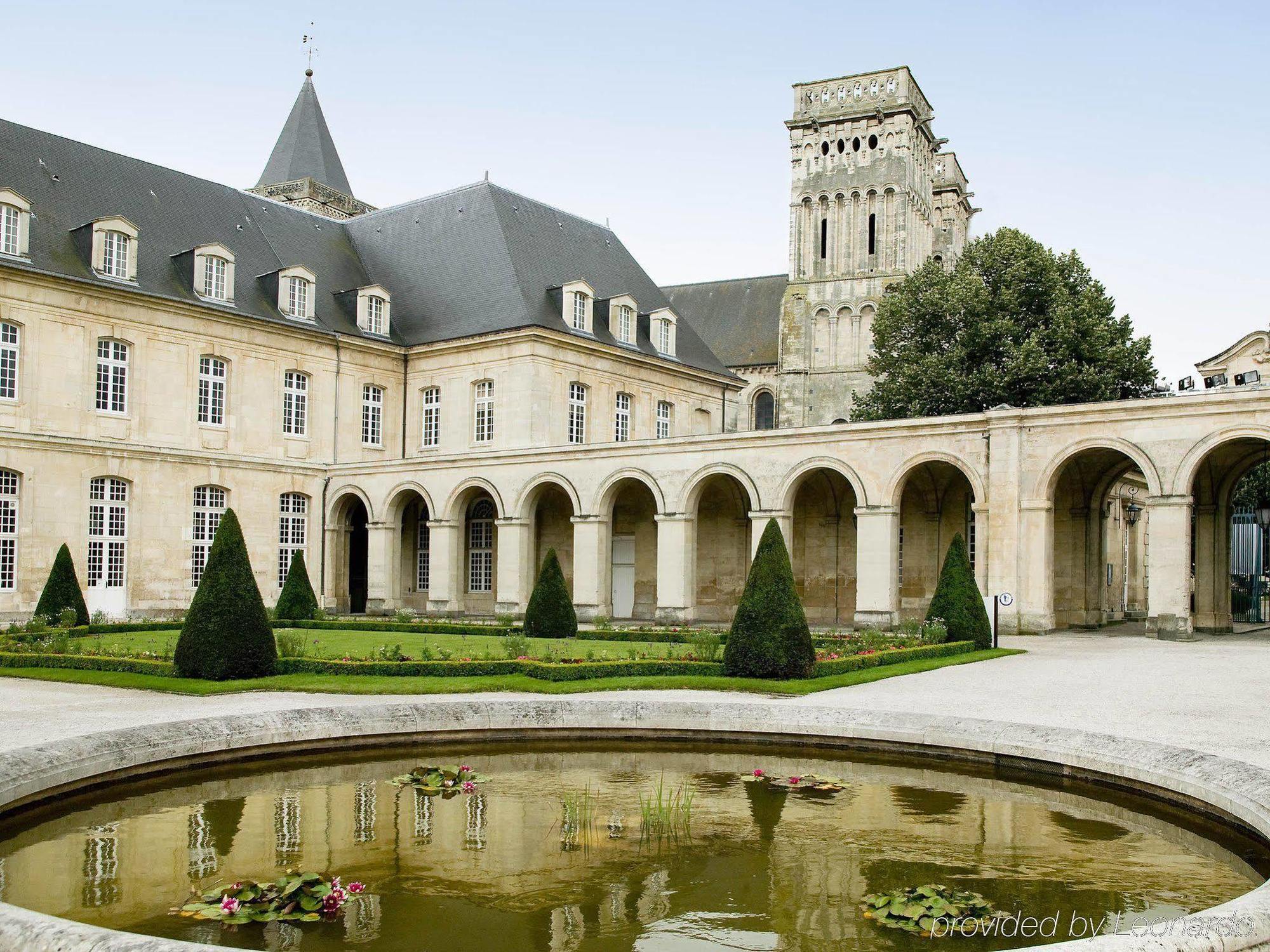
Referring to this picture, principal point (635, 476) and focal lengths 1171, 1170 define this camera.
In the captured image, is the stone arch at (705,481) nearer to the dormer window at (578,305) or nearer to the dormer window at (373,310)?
the dormer window at (578,305)

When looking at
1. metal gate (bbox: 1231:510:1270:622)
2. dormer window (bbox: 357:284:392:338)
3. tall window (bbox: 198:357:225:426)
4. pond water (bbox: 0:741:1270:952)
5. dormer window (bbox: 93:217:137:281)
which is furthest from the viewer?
dormer window (bbox: 357:284:392:338)

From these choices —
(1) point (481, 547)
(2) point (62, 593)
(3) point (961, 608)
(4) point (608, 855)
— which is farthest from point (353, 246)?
(4) point (608, 855)

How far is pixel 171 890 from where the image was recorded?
7012 mm

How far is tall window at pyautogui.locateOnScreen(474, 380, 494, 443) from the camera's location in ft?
119

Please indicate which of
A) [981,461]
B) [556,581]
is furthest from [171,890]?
[981,461]

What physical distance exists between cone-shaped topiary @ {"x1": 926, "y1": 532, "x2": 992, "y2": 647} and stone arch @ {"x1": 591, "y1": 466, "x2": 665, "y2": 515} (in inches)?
410

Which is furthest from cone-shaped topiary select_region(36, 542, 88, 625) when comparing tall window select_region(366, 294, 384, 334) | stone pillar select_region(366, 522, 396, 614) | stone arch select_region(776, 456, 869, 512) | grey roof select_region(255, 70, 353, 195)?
grey roof select_region(255, 70, 353, 195)

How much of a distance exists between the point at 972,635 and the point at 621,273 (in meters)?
25.7

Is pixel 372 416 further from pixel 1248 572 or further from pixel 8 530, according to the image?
pixel 1248 572

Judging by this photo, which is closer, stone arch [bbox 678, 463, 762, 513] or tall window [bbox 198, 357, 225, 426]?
stone arch [bbox 678, 463, 762, 513]

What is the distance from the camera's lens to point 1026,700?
13781mm

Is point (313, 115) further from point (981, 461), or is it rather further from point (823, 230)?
point (981, 461)

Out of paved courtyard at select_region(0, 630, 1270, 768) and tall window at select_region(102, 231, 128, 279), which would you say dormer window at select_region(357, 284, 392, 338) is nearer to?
tall window at select_region(102, 231, 128, 279)

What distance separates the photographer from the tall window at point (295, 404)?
34719 millimetres
